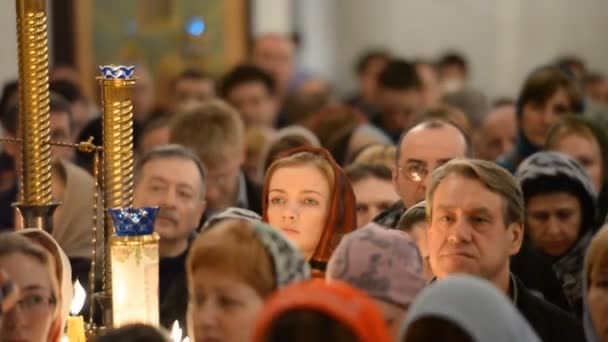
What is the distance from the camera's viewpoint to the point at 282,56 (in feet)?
54.5

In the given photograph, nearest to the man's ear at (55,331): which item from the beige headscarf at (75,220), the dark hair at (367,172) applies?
the beige headscarf at (75,220)

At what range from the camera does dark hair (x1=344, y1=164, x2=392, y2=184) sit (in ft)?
25.9

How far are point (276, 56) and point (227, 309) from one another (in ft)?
39.0

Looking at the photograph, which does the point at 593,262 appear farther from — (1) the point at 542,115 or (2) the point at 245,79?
(2) the point at 245,79

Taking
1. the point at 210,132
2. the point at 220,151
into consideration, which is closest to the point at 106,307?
the point at 220,151

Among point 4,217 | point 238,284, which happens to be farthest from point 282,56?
point 238,284

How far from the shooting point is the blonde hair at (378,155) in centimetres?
862

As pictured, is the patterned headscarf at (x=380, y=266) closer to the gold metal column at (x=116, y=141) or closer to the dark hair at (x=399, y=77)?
the gold metal column at (x=116, y=141)

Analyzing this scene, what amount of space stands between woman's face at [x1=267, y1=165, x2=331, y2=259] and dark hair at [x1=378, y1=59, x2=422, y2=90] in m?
6.21

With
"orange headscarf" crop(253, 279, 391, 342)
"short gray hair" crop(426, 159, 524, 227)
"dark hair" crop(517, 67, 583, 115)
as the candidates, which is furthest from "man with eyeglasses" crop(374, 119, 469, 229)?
"orange headscarf" crop(253, 279, 391, 342)

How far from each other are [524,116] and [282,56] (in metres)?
6.74

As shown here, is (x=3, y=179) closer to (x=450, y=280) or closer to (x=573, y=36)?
(x=450, y=280)

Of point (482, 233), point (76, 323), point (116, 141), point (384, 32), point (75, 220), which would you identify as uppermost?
point (116, 141)

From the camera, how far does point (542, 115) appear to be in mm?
10055
